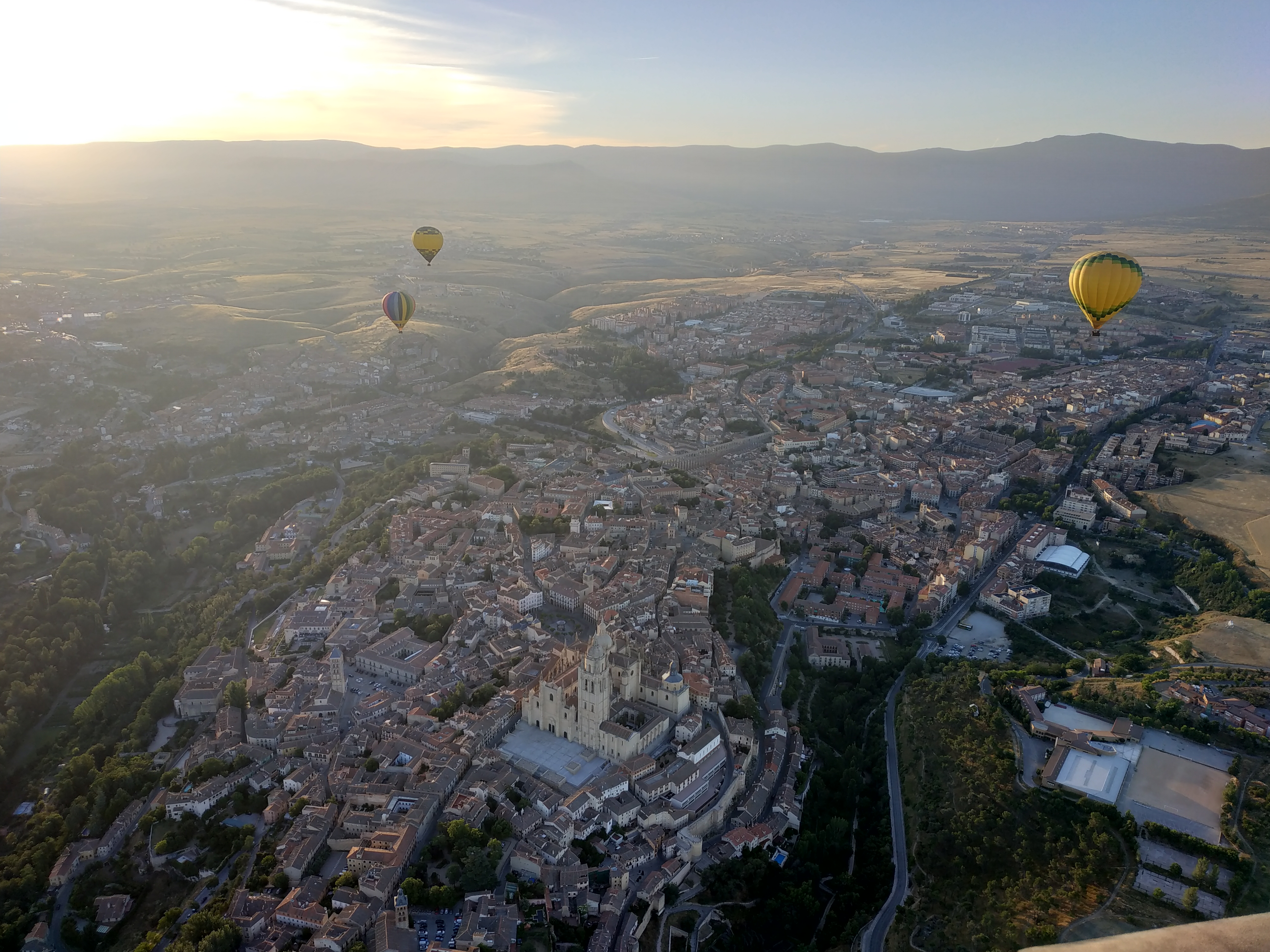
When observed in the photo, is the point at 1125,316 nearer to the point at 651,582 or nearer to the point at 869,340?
the point at 869,340

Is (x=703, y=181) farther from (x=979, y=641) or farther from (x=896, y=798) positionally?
(x=896, y=798)

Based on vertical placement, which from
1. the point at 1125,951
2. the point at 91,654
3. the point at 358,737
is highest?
the point at 1125,951

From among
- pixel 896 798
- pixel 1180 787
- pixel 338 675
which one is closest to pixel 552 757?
pixel 338 675

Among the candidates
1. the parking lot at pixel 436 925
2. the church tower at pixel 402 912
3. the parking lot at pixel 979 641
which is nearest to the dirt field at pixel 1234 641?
the parking lot at pixel 979 641

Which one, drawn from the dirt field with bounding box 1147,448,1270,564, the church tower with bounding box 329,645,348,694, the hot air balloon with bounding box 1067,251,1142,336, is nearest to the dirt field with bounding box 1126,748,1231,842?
the dirt field with bounding box 1147,448,1270,564

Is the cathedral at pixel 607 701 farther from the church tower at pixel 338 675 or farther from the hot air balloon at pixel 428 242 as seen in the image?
the hot air balloon at pixel 428 242

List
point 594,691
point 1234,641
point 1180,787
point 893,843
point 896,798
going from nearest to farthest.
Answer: point 1180,787
point 893,843
point 594,691
point 896,798
point 1234,641

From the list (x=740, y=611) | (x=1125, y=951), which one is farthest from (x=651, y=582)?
(x=1125, y=951)
